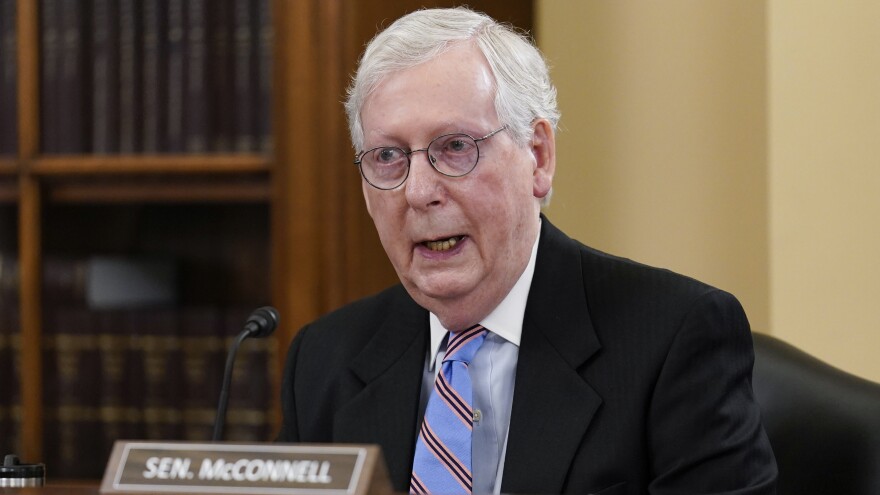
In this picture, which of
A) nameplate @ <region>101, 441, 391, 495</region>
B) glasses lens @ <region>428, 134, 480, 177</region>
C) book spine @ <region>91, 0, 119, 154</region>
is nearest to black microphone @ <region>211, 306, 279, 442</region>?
glasses lens @ <region>428, 134, 480, 177</region>

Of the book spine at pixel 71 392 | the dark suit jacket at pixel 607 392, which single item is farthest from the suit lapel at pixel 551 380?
the book spine at pixel 71 392

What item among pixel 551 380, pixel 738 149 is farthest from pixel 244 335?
pixel 738 149

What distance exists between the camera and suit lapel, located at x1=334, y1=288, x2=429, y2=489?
66.9 inches

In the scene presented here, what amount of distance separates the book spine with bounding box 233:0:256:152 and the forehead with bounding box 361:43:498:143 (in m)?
1.07

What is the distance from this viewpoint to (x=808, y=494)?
67.7 inches

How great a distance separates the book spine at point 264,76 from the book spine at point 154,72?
236 millimetres

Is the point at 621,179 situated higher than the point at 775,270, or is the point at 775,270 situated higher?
the point at 621,179

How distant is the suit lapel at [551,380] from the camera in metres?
1.57

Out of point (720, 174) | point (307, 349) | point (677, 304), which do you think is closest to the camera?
point (677, 304)

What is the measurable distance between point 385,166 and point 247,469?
2.25 ft

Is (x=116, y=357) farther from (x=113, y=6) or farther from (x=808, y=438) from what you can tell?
(x=808, y=438)

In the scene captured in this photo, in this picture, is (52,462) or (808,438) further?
(52,462)

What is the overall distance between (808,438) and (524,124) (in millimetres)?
626

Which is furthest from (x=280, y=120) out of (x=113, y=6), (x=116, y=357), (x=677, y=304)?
(x=677, y=304)
